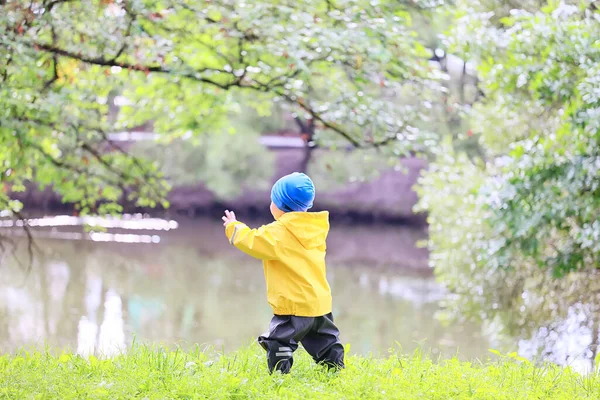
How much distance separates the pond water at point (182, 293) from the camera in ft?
43.7

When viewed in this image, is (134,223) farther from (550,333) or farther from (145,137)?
(550,333)

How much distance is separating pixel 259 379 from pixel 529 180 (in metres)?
4.14

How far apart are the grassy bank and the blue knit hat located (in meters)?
0.82

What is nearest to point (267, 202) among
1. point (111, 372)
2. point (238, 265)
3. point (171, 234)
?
point (171, 234)

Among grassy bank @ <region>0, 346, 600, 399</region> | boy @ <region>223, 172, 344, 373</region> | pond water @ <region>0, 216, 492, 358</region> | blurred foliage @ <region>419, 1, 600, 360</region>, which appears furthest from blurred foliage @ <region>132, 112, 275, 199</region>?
boy @ <region>223, 172, 344, 373</region>

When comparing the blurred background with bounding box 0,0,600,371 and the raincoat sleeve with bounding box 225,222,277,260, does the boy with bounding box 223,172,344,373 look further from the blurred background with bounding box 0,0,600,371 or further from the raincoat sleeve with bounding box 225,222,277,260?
the blurred background with bounding box 0,0,600,371

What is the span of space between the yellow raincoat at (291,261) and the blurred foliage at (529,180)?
8.96 ft

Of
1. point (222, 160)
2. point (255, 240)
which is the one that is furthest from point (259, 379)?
point (222, 160)

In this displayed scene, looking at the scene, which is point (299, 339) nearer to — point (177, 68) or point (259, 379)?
point (259, 379)

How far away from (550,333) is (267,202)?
17.6 metres

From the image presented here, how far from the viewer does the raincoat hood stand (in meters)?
3.72

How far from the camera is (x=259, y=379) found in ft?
11.7

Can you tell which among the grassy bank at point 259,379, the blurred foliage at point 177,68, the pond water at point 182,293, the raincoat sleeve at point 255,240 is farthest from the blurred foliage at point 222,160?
the raincoat sleeve at point 255,240

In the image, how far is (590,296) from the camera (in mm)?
9242
